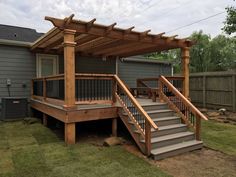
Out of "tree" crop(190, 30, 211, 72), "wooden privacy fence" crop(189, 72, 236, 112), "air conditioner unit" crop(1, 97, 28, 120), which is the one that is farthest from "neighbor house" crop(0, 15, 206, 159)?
"tree" crop(190, 30, 211, 72)

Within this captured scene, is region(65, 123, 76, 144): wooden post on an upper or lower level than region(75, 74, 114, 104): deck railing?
lower

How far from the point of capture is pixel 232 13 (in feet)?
30.6

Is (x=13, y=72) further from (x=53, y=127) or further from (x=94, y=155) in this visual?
(x=94, y=155)

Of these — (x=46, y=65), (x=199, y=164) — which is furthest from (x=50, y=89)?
(x=199, y=164)

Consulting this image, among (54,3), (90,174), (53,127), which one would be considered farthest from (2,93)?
(54,3)

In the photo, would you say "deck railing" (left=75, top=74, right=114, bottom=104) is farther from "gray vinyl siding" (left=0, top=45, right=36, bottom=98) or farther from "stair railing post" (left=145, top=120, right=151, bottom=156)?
"gray vinyl siding" (left=0, top=45, right=36, bottom=98)

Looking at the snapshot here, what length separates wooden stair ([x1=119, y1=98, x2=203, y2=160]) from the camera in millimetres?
4534

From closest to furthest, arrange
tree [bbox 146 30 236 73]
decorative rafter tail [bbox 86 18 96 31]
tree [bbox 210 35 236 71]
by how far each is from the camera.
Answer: decorative rafter tail [bbox 86 18 96 31], tree [bbox 210 35 236 71], tree [bbox 146 30 236 73]

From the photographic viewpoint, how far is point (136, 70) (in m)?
11.1

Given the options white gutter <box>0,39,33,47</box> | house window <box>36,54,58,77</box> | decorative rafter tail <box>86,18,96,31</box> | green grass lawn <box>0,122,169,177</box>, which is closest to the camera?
green grass lawn <box>0,122,169,177</box>

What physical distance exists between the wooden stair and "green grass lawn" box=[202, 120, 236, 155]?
547mm

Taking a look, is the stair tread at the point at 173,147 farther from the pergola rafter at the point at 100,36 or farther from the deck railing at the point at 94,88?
Result: the pergola rafter at the point at 100,36

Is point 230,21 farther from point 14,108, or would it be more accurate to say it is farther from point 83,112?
point 14,108

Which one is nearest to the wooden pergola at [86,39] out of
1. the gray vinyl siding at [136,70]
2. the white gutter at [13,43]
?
the white gutter at [13,43]
